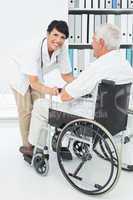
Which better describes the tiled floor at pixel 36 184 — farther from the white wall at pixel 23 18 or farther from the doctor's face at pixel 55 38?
the white wall at pixel 23 18

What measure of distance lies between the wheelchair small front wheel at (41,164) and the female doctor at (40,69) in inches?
9.3

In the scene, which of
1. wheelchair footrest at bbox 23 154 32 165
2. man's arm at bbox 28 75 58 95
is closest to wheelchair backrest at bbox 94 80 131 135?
man's arm at bbox 28 75 58 95

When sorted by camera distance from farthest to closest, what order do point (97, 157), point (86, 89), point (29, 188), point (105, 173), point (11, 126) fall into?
point (11, 126) → point (97, 157) → point (105, 173) → point (29, 188) → point (86, 89)

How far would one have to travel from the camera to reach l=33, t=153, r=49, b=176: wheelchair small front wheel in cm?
263

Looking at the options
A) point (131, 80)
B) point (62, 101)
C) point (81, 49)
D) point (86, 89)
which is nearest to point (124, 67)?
point (131, 80)

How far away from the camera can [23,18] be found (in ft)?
12.8

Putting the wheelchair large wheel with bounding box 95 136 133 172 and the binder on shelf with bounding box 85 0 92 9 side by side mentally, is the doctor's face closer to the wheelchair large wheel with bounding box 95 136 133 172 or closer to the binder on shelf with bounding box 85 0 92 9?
the wheelchair large wheel with bounding box 95 136 133 172

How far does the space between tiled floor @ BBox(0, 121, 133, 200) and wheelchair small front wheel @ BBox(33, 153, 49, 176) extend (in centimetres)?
4

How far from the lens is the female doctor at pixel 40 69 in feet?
8.57

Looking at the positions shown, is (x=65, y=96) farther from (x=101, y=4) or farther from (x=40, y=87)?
(x=101, y=4)

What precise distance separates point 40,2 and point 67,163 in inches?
72.1

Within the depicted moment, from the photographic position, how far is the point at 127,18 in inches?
153

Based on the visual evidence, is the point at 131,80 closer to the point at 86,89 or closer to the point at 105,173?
the point at 86,89

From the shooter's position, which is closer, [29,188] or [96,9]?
[29,188]
